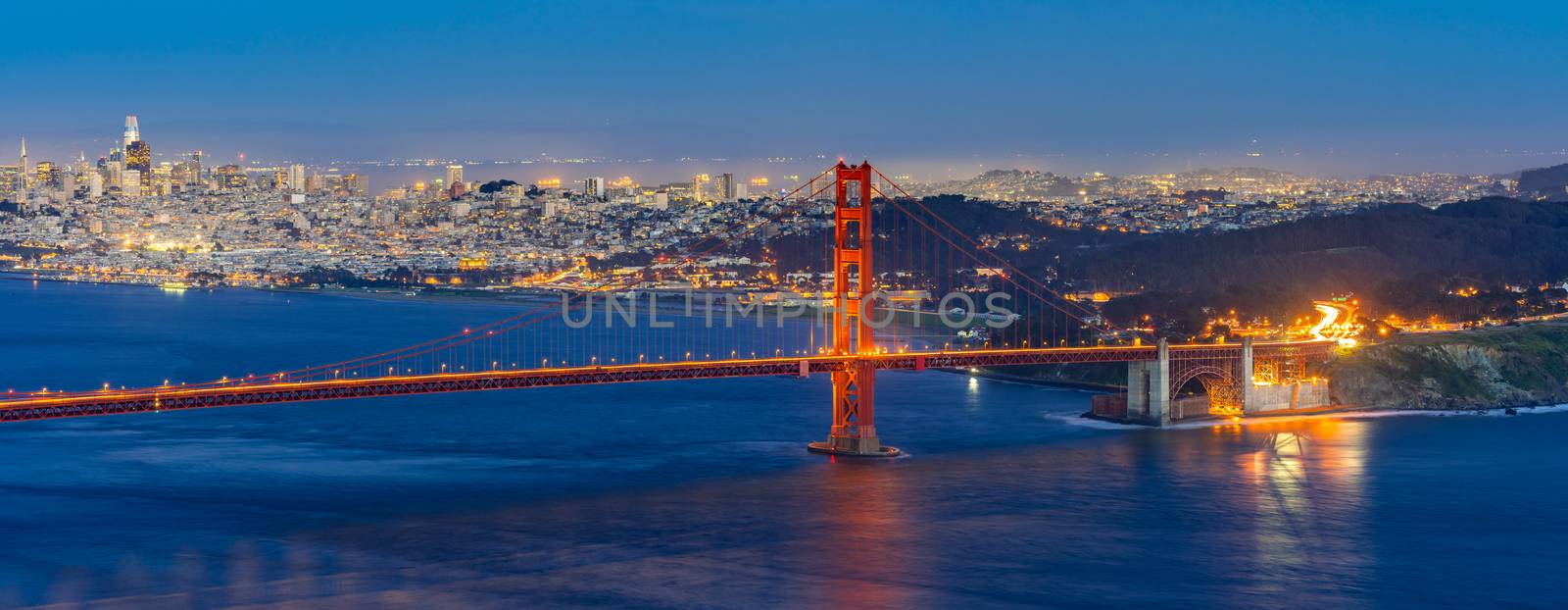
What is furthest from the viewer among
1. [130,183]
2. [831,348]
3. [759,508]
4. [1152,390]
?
[130,183]

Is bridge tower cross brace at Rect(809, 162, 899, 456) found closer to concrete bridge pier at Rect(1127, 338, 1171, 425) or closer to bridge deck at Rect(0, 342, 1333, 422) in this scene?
bridge deck at Rect(0, 342, 1333, 422)

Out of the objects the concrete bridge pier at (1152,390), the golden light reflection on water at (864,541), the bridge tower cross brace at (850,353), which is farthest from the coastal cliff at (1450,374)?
the golden light reflection on water at (864,541)

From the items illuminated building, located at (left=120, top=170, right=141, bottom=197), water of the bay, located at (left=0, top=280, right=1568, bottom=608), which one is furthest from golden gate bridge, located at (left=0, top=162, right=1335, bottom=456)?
illuminated building, located at (left=120, top=170, right=141, bottom=197)

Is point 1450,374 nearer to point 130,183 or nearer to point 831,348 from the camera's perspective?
point 831,348

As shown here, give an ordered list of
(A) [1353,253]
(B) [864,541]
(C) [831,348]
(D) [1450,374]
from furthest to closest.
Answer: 1. (A) [1353,253]
2. (C) [831,348]
3. (D) [1450,374]
4. (B) [864,541]

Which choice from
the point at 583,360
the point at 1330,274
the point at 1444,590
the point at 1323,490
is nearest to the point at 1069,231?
the point at 1330,274

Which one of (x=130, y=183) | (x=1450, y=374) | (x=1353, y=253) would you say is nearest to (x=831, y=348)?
(x=1450, y=374)

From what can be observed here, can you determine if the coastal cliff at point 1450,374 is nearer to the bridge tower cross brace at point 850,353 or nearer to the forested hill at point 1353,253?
the bridge tower cross brace at point 850,353
